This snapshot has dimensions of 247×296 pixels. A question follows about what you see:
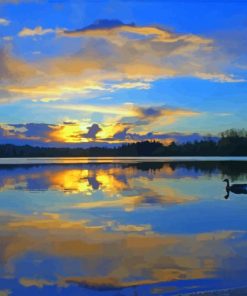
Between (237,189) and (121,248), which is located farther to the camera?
(237,189)

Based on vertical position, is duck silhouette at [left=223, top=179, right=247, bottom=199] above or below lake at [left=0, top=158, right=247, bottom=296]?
above

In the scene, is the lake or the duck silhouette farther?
the duck silhouette

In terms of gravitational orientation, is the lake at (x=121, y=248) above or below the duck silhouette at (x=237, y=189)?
below

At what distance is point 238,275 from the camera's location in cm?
780

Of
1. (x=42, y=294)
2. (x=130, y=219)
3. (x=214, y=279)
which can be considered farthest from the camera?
(x=130, y=219)

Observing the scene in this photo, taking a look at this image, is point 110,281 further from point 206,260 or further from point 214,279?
point 206,260

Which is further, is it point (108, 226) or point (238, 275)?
point (108, 226)

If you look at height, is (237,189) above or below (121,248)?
above

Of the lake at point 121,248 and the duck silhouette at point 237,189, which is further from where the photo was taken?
the duck silhouette at point 237,189

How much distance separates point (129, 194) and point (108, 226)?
9.82 meters

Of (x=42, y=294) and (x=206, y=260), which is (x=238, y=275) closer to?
(x=206, y=260)

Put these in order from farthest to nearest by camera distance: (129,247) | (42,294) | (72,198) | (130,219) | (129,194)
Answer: (129,194)
(72,198)
(130,219)
(129,247)
(42,294)

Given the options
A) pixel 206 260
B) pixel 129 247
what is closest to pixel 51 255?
pixel 129 247

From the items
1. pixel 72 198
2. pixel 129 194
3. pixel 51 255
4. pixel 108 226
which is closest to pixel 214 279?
pixel 51 255
